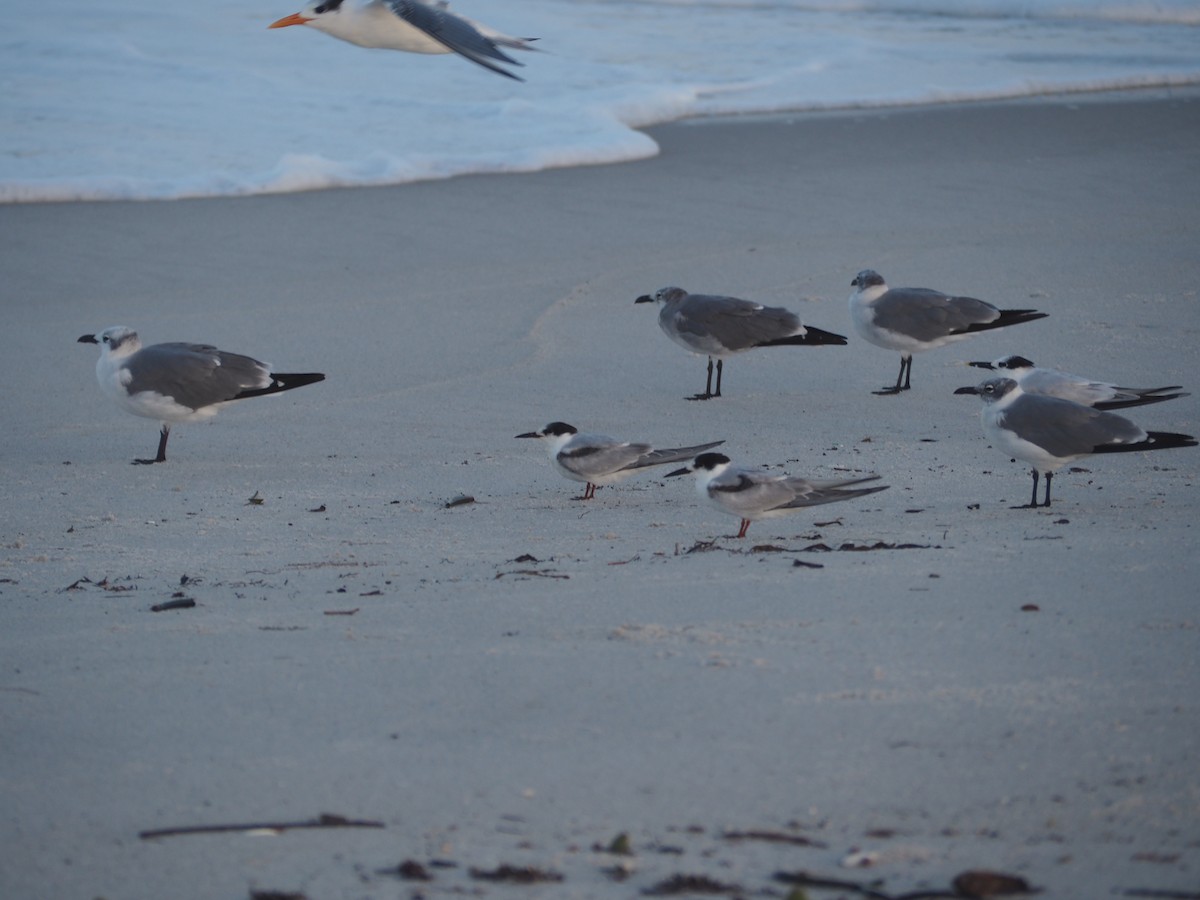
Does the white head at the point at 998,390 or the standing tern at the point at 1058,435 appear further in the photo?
the white head at the point at 998,390

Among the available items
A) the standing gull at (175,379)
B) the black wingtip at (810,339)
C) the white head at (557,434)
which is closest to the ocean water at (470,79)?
the standing gull at (175,379)

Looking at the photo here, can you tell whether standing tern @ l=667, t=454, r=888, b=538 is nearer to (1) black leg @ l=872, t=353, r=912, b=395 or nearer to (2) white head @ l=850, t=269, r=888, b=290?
(1) black leg @ l=872, t=353, r=912, b=395

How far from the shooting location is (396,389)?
308 inches

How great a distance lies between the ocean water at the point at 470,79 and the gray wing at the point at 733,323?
210 inches

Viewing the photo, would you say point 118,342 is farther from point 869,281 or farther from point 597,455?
point 869,281

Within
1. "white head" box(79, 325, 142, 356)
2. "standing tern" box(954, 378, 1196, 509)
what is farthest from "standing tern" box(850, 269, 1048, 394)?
"white head" box(79, 325, 142, 356)

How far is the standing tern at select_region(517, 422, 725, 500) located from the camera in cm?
606

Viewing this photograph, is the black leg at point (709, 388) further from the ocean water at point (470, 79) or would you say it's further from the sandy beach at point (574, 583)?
the ocean water at point (470, 79)

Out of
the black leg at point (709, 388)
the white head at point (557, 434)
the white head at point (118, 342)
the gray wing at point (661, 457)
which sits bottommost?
the black leg at point (709, 388)

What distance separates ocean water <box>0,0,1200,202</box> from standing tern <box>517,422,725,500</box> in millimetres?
7000

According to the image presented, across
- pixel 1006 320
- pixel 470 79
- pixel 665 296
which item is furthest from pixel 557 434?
pixel 470 79

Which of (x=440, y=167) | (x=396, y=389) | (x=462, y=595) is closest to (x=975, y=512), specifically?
(x=462, y=595)

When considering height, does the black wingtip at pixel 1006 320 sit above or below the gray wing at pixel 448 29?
below

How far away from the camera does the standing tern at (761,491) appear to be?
5.32 metres
